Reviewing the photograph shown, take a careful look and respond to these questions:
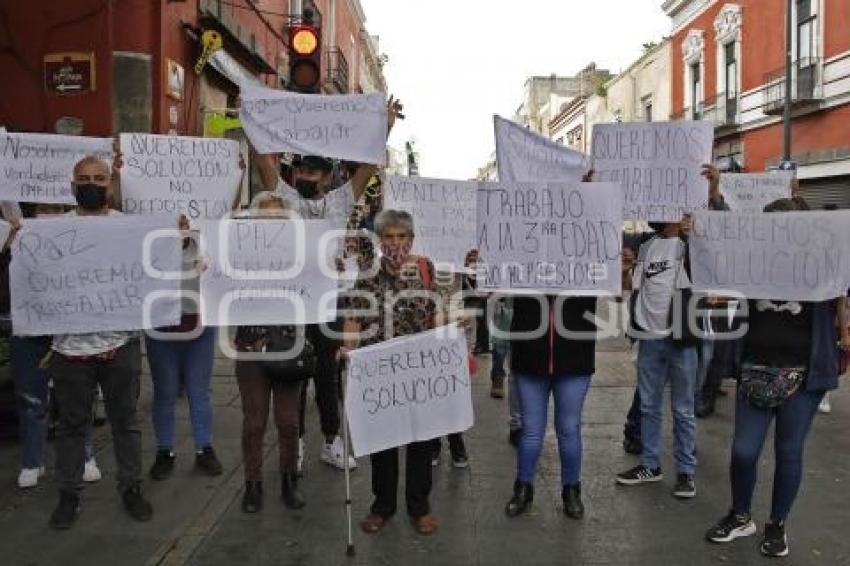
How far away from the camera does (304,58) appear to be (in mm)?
7484

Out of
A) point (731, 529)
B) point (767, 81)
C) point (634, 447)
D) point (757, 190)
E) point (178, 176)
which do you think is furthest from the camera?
point (767, 81)

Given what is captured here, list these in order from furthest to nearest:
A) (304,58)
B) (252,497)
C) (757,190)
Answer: (757,190)
(304,58)
(252,497)

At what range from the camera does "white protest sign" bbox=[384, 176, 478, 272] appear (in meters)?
6.95

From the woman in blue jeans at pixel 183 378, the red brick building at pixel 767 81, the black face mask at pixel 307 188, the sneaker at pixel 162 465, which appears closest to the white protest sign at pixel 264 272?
the woman in blue jeans at pixel 183 378

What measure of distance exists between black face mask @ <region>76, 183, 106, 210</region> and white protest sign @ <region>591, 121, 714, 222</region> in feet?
9.78

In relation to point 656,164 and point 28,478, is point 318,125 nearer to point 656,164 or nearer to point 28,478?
point 656,164

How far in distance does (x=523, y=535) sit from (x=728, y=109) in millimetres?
25807

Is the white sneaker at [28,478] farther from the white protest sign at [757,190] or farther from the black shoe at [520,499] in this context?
the white protest sign at [757,190]

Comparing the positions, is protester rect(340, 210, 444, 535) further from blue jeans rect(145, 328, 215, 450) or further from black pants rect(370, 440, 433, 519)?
blue jeans rect(145, 328, 215, 450)

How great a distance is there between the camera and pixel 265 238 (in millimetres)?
4719

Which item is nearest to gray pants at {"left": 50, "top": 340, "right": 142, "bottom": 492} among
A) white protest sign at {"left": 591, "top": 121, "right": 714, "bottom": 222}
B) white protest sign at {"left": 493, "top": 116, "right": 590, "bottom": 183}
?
white protest sign at {"left": 493, "top": 116, "right": 590, "bottom": 183}

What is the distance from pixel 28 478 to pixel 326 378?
1928 mm

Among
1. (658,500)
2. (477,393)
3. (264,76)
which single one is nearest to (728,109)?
(264,76)

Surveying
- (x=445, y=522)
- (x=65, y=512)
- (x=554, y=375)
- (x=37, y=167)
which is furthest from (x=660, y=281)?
(x=37, y=167)
